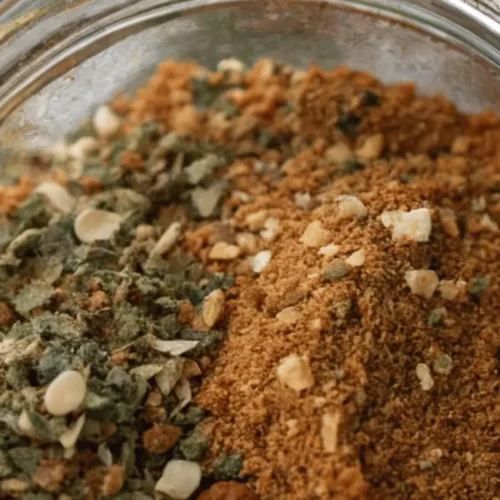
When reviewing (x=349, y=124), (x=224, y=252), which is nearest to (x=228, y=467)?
(x=224, y=252)

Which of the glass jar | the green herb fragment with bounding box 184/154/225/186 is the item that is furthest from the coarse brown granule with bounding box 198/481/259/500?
the glass jar

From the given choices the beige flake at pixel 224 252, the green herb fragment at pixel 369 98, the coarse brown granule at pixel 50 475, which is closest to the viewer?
the coarse brown granule at pixel 50 475

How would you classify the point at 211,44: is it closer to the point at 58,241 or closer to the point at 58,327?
the point at 58,241

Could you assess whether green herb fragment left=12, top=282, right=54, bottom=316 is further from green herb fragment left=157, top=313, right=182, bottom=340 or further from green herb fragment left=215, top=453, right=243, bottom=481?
green herb fragment left=215, top=453, right=243, bottom=481

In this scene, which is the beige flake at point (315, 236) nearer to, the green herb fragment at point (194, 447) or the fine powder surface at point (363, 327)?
the fine powder surface at point (363, 327)

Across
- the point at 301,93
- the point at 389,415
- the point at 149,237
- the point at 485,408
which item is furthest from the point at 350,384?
the point at 301,93

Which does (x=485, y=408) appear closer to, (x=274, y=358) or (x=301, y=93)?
(x=274, y=358)

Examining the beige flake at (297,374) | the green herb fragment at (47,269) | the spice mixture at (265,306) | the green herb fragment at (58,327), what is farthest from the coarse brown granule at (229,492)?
the green herb fragment at (47,269)

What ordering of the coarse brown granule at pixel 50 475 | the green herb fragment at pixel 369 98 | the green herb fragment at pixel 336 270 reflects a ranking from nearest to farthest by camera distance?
the coarse brown granule at pixel 50 475 → the green herb fragment at pixel 336 270 → the green herb fragment at pixel 369 98
